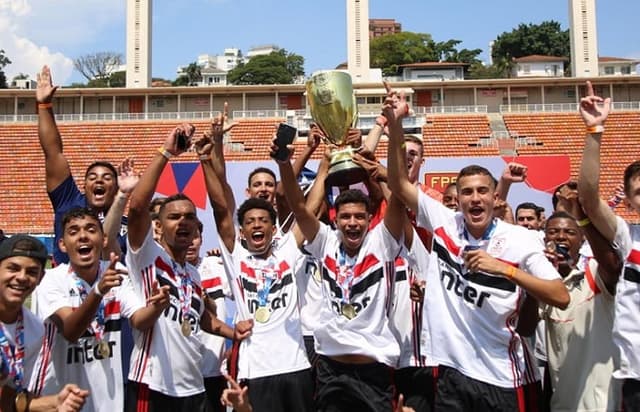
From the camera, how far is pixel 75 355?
11.1 feet

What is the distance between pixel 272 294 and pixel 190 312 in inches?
20.0

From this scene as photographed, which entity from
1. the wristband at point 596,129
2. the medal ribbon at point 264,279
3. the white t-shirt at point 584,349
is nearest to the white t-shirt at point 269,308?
the medal ribbon at point 264,279

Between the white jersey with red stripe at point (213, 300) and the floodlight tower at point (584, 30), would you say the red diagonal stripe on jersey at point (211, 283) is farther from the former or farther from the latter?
the floodlight tower at point (584, 30)

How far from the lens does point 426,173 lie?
867cm

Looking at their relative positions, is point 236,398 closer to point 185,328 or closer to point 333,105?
point 185,328

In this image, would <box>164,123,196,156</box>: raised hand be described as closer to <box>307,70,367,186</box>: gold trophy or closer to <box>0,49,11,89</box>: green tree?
<box>307,70,367,186</box>: gold trophy

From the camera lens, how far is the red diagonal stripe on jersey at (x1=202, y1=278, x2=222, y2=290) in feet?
15.3

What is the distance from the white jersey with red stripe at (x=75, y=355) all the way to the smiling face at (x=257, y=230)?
88 centimetres

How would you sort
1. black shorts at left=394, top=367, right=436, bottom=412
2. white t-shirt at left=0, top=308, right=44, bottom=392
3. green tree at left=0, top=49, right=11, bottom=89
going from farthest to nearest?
green tree at left=0, top=49, right=11, bottom=89, black shorts at left=394, top=367, right=436, bottom=412, white t-shirt at left=0, top=308, right=44, bottom=392

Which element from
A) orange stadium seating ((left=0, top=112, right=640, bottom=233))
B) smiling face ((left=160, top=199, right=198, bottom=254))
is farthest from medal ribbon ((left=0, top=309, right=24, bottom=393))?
orange stadium seating ((left=0, top=112, right=640, bottom=233))

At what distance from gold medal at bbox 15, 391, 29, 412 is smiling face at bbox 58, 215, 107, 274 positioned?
27.9 inches

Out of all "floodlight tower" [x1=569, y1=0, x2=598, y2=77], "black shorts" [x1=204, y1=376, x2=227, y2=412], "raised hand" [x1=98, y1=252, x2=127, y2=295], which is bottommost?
"black shorts" [x1=204, y1=376, x2=227, y2=412]

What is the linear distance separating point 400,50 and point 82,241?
7748cm

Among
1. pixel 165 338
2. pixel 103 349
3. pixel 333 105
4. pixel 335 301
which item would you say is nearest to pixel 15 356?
pixel 103 349
